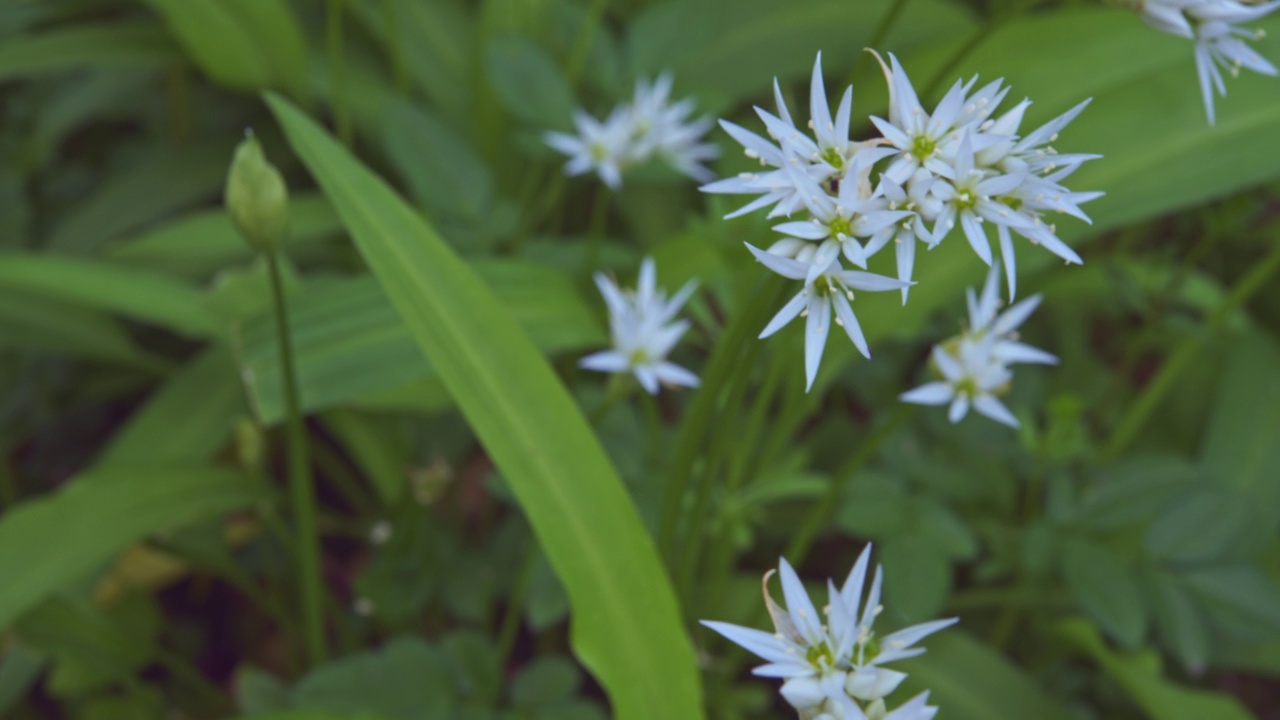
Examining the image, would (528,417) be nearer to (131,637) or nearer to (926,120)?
(926,120)

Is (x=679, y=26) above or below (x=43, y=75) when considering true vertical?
above

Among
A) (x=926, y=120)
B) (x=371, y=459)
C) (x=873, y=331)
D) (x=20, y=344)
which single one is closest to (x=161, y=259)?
(x=20, y=344)

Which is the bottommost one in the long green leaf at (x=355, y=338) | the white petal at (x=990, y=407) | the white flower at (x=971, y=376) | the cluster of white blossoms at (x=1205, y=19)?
the long green leaf at (x=355, y=338)

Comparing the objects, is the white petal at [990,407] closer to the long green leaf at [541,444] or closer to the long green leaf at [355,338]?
the long green leaf at [541,444]

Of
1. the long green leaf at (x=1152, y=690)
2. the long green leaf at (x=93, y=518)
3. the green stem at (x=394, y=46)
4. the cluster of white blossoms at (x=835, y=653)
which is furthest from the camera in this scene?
the green stem at (x=394, y=46)

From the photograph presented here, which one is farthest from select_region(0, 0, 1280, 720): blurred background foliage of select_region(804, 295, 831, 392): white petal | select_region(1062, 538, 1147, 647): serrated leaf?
select_region(804, 295, 831, 392): white petal

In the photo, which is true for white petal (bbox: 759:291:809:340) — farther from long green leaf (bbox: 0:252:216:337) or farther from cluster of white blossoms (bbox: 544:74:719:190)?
long green leaf (bbox: 0:252:216:337)

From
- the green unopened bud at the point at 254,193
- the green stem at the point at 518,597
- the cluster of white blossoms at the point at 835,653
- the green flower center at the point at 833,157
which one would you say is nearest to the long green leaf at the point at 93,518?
the green stem at the point at 518,597
